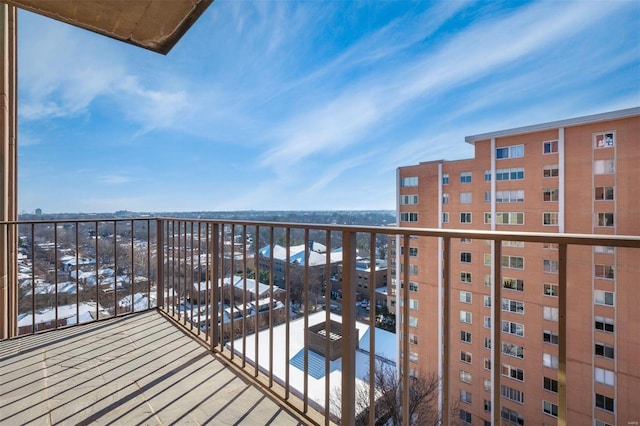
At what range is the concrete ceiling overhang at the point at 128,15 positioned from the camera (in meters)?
1.74

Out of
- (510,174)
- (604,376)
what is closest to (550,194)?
(510,174)

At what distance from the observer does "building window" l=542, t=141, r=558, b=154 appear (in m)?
11.5

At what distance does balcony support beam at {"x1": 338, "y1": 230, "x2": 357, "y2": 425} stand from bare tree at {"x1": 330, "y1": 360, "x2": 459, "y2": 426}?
75mm

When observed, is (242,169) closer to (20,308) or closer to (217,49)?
(217,49)

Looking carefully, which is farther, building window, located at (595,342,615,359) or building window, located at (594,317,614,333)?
building window, located at (595,342,615,359)

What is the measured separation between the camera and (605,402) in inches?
328

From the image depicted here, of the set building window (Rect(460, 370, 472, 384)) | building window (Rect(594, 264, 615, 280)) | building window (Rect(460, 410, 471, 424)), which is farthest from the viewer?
building window (Rect(460, 410, 471, 424))

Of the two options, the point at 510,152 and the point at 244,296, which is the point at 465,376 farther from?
the point at 244,296

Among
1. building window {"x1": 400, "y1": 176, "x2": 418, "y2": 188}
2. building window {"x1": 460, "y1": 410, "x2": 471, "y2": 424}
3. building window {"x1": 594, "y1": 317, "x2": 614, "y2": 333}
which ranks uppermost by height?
building window {"x1": 400, "y1": 176, "x2": 418, "y2": 188}

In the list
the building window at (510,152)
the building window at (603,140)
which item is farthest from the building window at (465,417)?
the building window at (603,140)

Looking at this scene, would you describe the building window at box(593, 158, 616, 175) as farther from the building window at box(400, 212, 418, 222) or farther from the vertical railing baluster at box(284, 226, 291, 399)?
the vertical railing baluster at box(284, 226, 291, 399)

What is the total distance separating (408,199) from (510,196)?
A: 4.46 metres

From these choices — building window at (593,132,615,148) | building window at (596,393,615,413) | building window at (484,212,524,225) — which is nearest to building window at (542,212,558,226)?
building window at (484,212,524,225)

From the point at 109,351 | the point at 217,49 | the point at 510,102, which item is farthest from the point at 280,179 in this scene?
the point at 109,351
